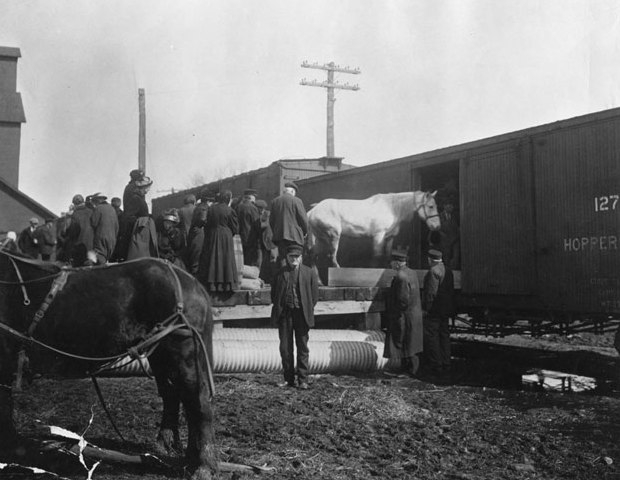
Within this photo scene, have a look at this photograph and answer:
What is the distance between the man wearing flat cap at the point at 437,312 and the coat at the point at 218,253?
3227 mm

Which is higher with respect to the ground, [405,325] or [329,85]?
[329,85]

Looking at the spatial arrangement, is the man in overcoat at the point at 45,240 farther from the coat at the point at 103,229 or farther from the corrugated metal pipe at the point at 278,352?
the corrugated metal pipe at the point at 278,352

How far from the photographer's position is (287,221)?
9.42 m

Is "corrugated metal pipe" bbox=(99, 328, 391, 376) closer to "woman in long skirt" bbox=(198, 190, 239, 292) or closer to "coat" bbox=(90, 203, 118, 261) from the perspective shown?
"woman in long skirt" bbox=(198, 190, 239, 292)

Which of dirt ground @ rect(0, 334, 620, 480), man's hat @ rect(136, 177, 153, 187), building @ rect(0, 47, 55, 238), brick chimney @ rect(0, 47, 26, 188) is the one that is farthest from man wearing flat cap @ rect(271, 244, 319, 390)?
brick chimney @ rect(0, 47, 26, 188)

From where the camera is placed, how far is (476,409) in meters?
7.16

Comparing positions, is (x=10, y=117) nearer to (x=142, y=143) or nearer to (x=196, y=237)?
(x=142, y=143)

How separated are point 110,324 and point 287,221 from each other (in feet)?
16.5

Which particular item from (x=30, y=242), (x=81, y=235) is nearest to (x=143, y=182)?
(x=81, y=235)

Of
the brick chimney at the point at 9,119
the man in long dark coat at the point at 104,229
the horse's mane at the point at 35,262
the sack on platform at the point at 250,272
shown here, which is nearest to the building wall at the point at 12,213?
the brick chimney at the point at 9,119

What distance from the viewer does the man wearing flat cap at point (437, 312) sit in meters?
10.0

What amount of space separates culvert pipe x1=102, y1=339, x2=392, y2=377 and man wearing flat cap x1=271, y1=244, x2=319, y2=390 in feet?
2.26

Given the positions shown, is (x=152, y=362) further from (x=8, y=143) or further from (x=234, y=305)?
(x=8, y=143)

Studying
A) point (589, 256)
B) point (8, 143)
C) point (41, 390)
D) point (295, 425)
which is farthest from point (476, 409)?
point (8, 143)
